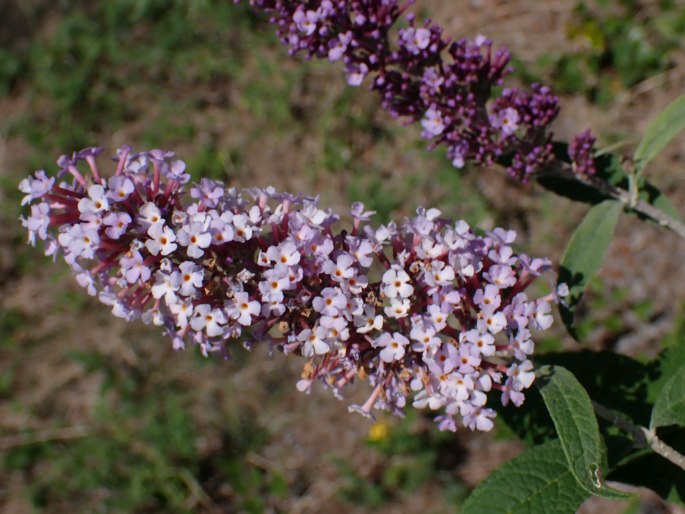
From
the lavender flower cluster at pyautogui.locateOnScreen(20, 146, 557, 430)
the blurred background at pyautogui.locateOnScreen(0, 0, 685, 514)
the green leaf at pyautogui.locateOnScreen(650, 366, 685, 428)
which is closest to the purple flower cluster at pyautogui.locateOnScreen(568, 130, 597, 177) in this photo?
the lavender flower cluster at pyautogui.locateOnScreen(20, 146, 557, 430)

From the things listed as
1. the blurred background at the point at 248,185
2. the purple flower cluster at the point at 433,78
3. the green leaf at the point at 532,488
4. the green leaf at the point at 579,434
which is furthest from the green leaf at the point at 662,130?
the blurred background at the point at 248,185

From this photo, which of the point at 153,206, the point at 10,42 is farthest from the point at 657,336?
the point at 10,42

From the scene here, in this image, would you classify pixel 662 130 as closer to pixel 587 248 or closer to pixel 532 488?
pixel 587 248

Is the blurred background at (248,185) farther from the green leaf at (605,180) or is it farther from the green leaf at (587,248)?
the green leaf at (587,248)

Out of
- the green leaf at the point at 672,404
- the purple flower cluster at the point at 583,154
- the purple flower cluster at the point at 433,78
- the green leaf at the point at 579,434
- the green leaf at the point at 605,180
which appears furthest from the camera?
the green leaf at the point at 605,180

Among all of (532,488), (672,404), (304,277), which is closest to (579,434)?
(532,488)
